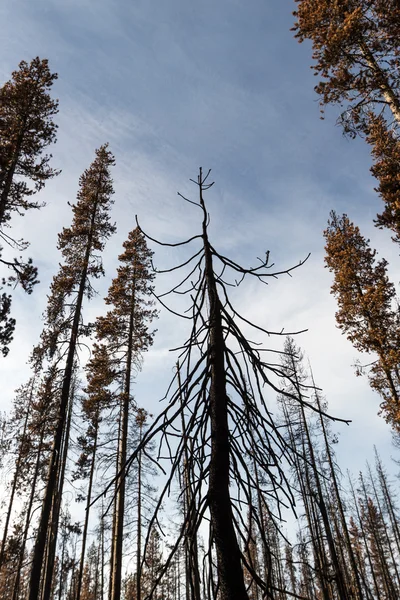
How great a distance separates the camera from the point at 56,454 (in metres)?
10.4

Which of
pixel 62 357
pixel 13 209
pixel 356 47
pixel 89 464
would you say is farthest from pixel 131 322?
pixel 356 47

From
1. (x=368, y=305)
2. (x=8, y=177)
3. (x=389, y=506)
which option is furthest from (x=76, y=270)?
(x=389, y=506)

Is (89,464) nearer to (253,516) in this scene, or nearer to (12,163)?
(12,163)

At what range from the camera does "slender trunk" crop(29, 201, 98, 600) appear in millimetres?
9195

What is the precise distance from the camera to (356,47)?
8.86m

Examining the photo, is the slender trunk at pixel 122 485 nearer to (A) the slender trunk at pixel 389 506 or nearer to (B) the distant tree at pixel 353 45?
(B) the distant tree at pixel 353 45

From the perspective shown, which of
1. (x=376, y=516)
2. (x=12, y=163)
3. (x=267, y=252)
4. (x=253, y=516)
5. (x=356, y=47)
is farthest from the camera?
(x=376, y=516)

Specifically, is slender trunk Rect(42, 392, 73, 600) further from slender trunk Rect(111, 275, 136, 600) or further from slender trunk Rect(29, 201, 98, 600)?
slender trunk Rect(29, 201, 98, 600)

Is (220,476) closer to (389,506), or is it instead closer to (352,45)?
(352,45)

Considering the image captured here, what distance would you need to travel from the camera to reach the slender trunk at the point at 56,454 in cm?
920

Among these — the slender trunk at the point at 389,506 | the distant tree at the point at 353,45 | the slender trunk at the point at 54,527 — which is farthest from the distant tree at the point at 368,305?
the slender trunk at the point at 389,506

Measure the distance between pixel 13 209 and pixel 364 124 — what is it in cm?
1034

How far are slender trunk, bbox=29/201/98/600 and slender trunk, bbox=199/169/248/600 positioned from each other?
34.0 ft

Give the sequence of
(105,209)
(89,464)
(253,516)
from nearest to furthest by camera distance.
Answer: (253,516), (105,209), (89,464)
